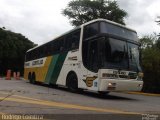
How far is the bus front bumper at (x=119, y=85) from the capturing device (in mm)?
14328

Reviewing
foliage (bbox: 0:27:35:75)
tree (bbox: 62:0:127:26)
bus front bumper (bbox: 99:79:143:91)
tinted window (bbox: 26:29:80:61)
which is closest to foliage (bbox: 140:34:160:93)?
tinted window (bbox: 26:29:80:61)

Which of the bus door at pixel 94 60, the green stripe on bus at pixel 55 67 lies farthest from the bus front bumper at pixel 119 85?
the green stripe on bus at pixel 55 67

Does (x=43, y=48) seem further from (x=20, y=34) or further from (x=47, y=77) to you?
(x=20, y=34)

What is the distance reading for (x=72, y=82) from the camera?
17406 millimetres

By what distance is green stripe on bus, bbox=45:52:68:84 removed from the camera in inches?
749

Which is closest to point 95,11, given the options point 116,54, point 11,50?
point 11,50

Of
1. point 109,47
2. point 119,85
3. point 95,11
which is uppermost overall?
point 95,11

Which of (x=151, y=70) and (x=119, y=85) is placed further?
(x=151, y=70)

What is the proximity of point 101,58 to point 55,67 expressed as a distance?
6.10 meters

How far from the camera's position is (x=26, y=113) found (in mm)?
8141

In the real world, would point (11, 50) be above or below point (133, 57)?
above

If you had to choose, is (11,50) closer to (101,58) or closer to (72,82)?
(72,82)

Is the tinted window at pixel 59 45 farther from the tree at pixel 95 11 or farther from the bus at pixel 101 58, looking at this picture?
the tree at pixel 95 11

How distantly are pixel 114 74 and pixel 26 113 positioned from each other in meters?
6.98
